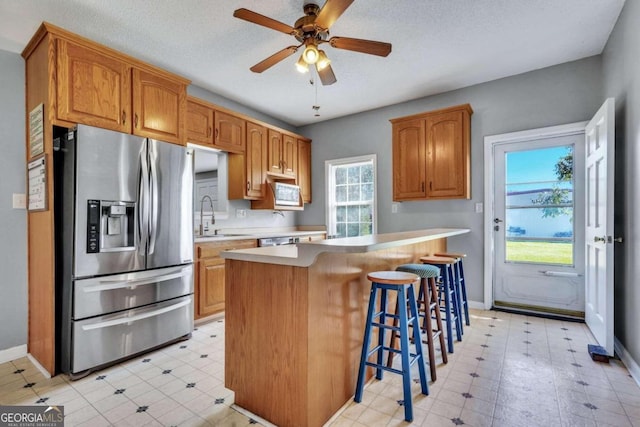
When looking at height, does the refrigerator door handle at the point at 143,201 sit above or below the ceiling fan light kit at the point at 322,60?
below

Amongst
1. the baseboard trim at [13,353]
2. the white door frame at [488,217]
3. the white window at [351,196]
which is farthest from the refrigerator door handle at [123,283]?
the white door frame at [488,217]

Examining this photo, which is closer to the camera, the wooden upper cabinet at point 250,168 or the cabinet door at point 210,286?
the cabinet door at point 210,286

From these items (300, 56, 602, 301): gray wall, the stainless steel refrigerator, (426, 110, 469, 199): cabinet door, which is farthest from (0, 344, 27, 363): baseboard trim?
(426, 110, 469, 199): cabinet door

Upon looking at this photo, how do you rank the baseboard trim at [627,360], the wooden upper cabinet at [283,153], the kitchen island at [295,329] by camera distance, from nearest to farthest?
the kitchen island at [295,329], the baseboard trim at [627,360], the wooden upper cabinet at [283,153]

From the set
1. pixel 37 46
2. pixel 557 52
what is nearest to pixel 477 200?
pixel 557 52

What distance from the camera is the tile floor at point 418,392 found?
1.72 m

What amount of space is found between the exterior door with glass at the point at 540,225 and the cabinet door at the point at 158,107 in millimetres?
3495

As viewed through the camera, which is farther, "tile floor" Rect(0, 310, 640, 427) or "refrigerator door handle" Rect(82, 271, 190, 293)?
"refrigerator door handle" Rect(82, 271, 190, 293)

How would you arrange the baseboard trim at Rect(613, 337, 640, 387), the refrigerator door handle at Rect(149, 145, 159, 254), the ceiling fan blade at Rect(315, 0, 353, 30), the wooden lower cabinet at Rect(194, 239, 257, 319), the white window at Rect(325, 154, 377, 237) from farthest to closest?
the white window at Rect(325, 154, 377, 237), the wooden lower cabinet at Rect(194, 239, 257, 319), the refrigerator door handle at Rect(149, 145, 159, 254), the baseboard trim at Rect(613, 337, 640, 387), the ceiling fan blade at Rect(315, 0, 353, 30)

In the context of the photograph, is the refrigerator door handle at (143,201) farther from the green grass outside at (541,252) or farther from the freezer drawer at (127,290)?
the green grass outside at (541,252)

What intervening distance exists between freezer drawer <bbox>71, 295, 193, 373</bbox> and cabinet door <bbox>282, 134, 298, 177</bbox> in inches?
97.5

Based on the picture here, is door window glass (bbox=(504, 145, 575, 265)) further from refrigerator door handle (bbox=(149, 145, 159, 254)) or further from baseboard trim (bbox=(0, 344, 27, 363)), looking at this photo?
baseboard trim (bbox=(0, 344, 27, 363))

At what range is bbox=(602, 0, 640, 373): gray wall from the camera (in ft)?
7.15

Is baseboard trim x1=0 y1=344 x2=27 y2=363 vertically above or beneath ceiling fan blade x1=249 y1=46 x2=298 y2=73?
beneath
